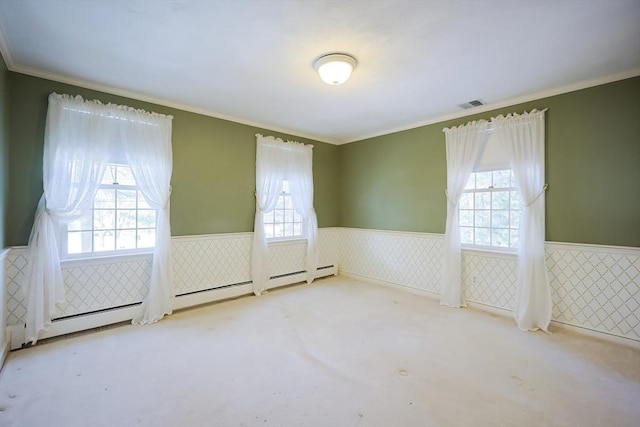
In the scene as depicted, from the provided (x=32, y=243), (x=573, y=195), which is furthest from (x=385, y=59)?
(x=32, y=243)

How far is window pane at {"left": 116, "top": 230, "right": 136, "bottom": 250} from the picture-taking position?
3322mm

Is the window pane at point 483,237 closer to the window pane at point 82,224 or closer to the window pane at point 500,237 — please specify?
the window pane at point 500,237

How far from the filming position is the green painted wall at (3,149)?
2.46 meters

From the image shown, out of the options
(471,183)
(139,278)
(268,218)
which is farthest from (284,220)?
(471,183)

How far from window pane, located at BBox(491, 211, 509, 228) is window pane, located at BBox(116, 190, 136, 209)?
462cm

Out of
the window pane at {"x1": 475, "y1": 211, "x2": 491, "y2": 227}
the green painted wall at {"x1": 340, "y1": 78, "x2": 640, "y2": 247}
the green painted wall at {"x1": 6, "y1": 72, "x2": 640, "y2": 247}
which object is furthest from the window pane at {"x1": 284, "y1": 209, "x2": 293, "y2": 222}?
the window pane at {"x1": 475, "y1": 211, "x2": 491, "y2": 227}

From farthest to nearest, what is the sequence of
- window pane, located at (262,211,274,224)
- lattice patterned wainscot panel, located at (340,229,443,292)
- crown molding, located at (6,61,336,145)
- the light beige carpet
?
window pane, located at (262,211,274,224) → lattice patterned wainscot panel, located at (340,229,443,292) → crown molding, located at (6,61,336,145) → the light beige carpet

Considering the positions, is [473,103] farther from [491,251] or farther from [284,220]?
[284,220]

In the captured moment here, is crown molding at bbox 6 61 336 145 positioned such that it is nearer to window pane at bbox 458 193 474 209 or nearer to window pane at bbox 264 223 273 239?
window pane at bbox 264 223 273 239

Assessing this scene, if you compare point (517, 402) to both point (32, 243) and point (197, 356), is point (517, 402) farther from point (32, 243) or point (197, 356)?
point (32, 243)

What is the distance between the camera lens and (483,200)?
385 centimetres

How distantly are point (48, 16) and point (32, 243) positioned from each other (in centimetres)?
203

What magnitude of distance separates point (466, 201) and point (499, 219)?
18.9 inches

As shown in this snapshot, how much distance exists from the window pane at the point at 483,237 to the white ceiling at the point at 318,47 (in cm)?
169
